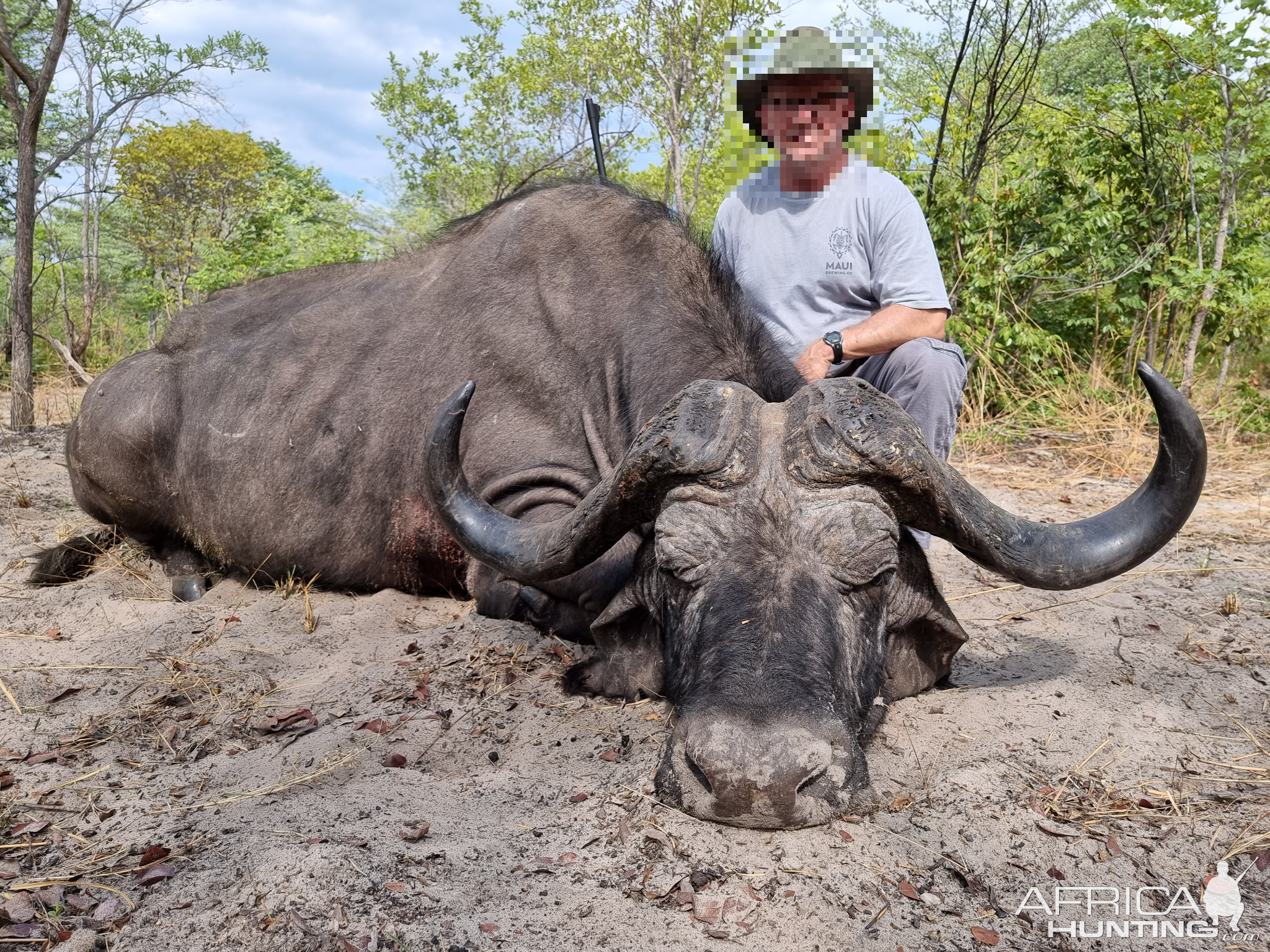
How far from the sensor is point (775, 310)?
447cm

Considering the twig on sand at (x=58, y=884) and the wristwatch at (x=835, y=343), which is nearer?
the twig on sand at (x=58, y=884)

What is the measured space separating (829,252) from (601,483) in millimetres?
2048

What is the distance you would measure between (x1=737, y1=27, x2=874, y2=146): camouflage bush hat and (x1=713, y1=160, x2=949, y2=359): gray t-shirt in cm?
32

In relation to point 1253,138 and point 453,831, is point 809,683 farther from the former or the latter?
point 1253,138

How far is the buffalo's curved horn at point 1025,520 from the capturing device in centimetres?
267

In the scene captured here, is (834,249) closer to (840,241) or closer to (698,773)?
(840,241)

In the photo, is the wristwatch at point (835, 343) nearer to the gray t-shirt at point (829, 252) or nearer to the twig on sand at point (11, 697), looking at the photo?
the gray t-shirt at point (829, 252)

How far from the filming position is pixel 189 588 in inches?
193

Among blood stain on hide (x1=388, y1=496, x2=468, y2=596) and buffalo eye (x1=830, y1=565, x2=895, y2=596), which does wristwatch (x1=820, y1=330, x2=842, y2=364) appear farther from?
blood stain on hide (x1=388, y1=496, x2=468, y2=596)

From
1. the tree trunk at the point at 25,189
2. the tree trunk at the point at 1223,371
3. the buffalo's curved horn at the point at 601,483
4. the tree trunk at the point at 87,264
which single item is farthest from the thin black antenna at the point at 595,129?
the tree trunk at the point at 87,264

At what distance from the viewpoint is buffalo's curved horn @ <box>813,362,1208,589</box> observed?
8.75 feet

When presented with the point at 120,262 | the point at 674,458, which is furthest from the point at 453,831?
the point at 120,262

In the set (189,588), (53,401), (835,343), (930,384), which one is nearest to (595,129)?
(835,343)

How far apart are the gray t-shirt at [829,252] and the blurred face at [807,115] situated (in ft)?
0.52
